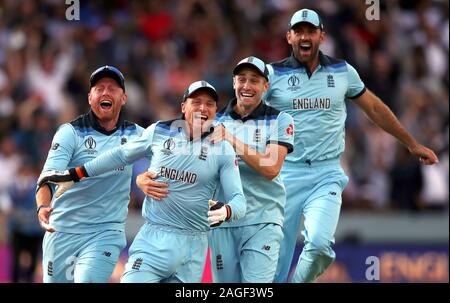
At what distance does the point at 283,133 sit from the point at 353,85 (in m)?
1.35

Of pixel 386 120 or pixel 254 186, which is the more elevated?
pixel 386 120

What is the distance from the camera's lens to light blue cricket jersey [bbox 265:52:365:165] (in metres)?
12.8

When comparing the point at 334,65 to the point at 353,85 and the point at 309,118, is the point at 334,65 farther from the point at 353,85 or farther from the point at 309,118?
the point at 309,118

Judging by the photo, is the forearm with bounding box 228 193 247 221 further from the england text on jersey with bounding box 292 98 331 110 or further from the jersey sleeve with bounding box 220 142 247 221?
the england text on jersey with bounding box 292 98 331 110

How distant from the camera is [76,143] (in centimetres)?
1207

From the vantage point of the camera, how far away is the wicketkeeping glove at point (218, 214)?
1056cm

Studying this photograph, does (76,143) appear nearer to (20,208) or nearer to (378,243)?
(20,208)

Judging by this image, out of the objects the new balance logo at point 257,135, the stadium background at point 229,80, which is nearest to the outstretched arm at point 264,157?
the new balance logo at point 257,135

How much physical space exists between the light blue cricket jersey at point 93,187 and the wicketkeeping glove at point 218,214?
1.70 meters

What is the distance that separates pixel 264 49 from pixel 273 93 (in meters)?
8.85

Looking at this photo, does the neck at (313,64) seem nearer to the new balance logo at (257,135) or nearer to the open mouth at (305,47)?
the open mouth at (305,47)

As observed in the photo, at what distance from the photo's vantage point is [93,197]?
39.7 ft

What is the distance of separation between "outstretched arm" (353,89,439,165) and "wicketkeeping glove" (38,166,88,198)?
327cm

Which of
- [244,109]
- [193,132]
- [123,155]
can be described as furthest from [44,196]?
[244,109]
